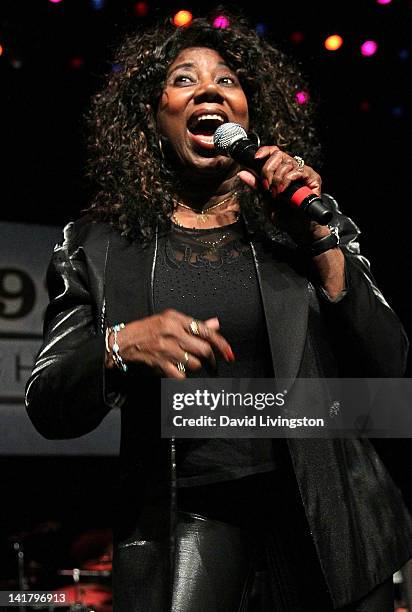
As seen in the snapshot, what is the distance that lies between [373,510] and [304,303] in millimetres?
346

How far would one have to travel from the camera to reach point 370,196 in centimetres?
405

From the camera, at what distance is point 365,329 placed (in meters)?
1.30

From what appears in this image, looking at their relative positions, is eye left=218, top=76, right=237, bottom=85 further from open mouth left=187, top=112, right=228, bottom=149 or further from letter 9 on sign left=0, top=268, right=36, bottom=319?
letter 9 on sign left=0, top=268, right=36, bottom=319

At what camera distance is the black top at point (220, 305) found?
4.33 ft

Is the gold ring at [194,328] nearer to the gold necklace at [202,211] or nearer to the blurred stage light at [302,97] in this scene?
the gold necklace at [202,211]

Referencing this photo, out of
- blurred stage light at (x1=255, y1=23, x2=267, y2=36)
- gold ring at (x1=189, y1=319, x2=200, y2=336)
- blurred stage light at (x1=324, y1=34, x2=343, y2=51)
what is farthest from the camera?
blurred stage light at (x1=324, y1=34, x2=343, y2=51)

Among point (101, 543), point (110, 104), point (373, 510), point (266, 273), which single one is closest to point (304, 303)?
point (266, 273)

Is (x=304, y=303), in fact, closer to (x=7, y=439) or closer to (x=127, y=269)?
(x=127, y=269)

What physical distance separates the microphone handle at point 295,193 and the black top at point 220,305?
0.19 m

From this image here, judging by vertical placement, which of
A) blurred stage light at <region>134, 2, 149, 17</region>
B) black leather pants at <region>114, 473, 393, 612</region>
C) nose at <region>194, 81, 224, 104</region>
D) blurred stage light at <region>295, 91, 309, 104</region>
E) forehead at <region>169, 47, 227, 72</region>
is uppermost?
blurred stage light at <region>134, 2, 149, 17</region>

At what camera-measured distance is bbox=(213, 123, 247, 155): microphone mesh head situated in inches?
56.6

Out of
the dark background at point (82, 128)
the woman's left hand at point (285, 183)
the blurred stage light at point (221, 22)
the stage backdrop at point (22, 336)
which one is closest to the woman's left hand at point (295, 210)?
the woman's left hand at point (285, 183)

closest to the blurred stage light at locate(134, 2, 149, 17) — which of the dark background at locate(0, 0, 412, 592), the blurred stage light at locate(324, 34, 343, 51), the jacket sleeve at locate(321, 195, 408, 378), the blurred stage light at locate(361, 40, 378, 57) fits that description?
the dark background at locate(0, 0, 412, 592)

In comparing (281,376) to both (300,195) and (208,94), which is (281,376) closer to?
(300,195)
